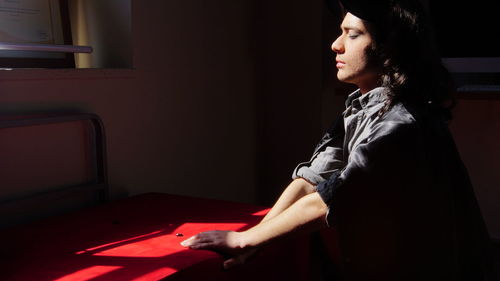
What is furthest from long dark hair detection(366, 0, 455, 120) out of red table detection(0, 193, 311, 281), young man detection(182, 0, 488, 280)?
red table detection(0, 193, 311, 281)

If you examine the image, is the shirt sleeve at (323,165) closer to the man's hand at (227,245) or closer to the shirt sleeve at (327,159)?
the shirt sleeve at (327,159)

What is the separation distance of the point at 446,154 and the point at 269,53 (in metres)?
1.72

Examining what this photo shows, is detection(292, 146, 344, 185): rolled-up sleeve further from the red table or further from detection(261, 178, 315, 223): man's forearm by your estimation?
the red table

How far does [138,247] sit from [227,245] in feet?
0.85

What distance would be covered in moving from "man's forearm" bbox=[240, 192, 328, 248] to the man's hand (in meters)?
0.05

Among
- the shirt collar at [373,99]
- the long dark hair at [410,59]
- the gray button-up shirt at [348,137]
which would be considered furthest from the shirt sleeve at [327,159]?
the long dark hair at [410,59]

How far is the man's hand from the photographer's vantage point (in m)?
1.18

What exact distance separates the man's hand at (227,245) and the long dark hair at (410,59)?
1.34ft

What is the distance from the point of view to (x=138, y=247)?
1.33 metres

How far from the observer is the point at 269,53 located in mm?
2689

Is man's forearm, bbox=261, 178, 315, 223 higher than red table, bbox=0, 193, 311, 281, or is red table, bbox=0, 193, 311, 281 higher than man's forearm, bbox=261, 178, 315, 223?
man's forearm, bbox=261, 178, 315, 223

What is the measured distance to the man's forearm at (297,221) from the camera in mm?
1086

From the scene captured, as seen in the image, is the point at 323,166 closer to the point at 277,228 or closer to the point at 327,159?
the point at 327,159

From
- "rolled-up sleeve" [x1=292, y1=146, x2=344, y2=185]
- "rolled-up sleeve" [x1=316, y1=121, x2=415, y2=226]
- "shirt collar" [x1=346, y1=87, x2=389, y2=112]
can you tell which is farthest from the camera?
"rolled-up sleeve" [x1=292, y1=146, x2=344, y2=185]
